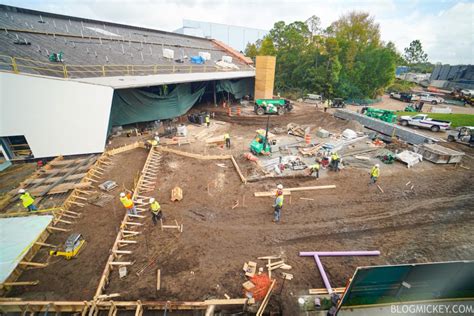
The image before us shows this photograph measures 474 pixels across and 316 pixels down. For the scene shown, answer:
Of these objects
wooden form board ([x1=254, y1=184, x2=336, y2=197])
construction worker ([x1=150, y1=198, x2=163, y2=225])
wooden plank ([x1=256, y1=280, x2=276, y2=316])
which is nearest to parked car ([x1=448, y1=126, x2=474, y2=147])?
wooden form board ([x1=254, y1=184, x2=336, y2=197])

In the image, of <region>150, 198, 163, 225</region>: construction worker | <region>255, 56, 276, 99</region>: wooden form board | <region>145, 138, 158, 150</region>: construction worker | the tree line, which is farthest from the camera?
the tree line

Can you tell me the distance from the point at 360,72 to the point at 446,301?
137 ft

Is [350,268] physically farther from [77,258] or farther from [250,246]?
[77,258]

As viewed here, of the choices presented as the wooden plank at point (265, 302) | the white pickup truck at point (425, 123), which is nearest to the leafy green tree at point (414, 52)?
the white pickup truck at point (425, 123)

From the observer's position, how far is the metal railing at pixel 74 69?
539 inches

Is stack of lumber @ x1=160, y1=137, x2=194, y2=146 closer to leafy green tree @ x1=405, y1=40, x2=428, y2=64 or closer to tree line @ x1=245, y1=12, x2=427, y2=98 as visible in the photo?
tree line @ x1=245, y1=12, x2=427, y2=98

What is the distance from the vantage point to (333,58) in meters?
39.0

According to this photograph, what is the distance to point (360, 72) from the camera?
3894 cm

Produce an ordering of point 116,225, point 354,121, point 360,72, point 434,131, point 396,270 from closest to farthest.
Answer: point 396,270
point 116,225
point 434,131
point 354,121
point 360,72

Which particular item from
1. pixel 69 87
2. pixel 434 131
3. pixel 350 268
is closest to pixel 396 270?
pixel 350 268

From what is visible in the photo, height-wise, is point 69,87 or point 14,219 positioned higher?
point 69,87

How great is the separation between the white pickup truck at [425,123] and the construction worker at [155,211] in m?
26.6

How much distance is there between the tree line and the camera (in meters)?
38.2

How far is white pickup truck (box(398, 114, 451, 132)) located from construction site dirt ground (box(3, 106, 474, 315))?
8.84 meters
